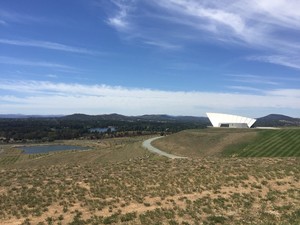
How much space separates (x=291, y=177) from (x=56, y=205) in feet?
62.4

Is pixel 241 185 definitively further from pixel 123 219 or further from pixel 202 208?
pixel 123 219

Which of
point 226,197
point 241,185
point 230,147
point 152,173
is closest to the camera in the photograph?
point 226,197

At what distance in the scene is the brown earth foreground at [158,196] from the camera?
779 inches

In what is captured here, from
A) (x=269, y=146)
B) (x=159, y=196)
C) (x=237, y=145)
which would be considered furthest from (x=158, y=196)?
(x=237, y=145)

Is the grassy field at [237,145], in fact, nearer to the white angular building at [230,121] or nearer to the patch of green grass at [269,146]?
the patch of green grass at [269,146]

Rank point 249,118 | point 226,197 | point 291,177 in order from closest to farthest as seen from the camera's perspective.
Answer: point 226,197, point 291,177, point 249,118

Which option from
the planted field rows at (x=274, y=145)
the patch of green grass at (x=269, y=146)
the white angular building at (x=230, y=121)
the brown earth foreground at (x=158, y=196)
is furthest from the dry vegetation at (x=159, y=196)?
the white angular building at (x=230, y=121)

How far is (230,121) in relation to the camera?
11750cm

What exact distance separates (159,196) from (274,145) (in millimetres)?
43911

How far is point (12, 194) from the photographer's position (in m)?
24.6

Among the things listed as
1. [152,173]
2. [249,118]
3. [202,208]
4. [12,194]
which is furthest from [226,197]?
[249,118]

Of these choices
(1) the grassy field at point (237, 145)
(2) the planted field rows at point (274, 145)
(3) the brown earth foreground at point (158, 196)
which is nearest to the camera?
(3) the brown earth foreground at point (158, 196)

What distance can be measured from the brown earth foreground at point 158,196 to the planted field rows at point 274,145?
2342cm

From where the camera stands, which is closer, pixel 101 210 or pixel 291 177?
pixel 101 210
